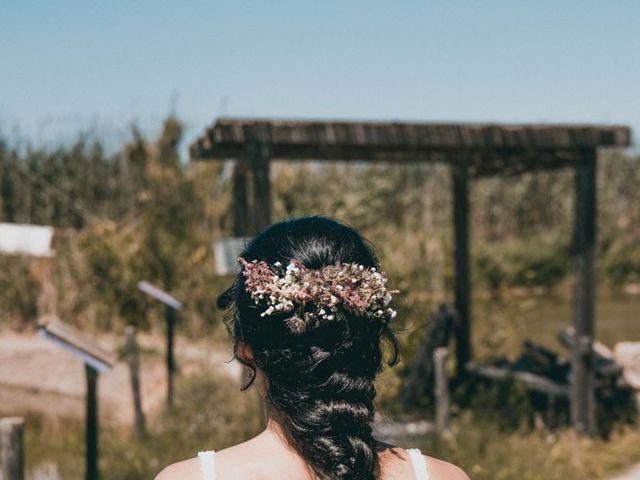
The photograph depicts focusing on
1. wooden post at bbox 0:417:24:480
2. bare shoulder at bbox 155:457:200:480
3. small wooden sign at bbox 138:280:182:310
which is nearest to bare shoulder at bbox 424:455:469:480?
bare shoulder at bbox 155:457:200:480

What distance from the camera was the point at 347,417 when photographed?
65.9 inches

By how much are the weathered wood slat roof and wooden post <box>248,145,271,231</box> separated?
0.14 feet

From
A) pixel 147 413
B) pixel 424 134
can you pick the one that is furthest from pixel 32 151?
pixel 424 134

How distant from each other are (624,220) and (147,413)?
20198 millimetres

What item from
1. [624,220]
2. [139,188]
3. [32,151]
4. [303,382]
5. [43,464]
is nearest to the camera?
[303,382]

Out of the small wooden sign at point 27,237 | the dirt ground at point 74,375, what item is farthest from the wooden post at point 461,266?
the small wooden sign at point 27,237

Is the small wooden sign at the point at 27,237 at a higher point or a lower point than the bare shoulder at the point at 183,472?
higher

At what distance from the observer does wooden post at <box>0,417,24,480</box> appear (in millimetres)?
3936

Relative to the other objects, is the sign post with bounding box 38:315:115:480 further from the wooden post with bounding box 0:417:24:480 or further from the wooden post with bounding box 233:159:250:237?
the wooden post with bounding box 233:159:250:237

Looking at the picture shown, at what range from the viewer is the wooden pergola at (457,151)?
650cm

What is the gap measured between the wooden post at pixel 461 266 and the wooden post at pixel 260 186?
10.9 feet

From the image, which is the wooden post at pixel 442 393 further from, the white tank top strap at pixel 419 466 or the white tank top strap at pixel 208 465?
the white tank top strap at pixel 208 465

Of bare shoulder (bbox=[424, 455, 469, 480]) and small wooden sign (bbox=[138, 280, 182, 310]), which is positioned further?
small wooden sign (bbox=[138, 280, 182, 310])

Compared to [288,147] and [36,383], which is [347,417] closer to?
[288,147]
